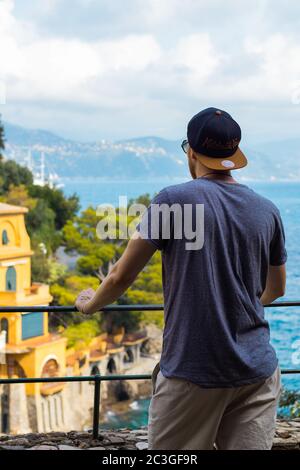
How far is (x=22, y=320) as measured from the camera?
34219mm

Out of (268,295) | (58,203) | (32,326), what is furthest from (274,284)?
(58,203)

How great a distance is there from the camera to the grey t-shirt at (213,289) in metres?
1.49

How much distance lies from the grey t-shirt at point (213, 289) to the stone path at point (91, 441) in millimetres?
1395

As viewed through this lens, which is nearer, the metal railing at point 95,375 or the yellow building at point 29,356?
the metal railing at point 95,375

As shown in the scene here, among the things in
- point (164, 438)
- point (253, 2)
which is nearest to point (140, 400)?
point (164, 438)

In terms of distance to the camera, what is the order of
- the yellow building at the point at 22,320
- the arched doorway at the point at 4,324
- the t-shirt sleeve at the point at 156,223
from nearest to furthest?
the t-shirt sleeve at the point at 156,223, the yellow building at the point at 22,320, the arched doorway at the point at 4,324

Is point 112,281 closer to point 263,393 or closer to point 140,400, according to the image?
point 263,393

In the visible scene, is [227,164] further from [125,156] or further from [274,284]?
[125,156]

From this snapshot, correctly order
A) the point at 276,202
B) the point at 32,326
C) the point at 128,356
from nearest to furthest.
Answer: the point at 32,326 → the point at 276,202 → the point at 128,356

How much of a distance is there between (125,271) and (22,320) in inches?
1313

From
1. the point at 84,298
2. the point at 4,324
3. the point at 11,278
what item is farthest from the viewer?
the point at 11,278

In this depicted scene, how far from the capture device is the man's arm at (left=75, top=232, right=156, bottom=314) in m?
1.52

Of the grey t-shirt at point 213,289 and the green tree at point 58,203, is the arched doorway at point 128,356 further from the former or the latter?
the grey t-shirt at point 213,289

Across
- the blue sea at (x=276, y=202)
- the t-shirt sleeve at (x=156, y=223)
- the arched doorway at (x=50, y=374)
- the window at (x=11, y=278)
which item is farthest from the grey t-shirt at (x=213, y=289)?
the window at (x=11, y=278)
